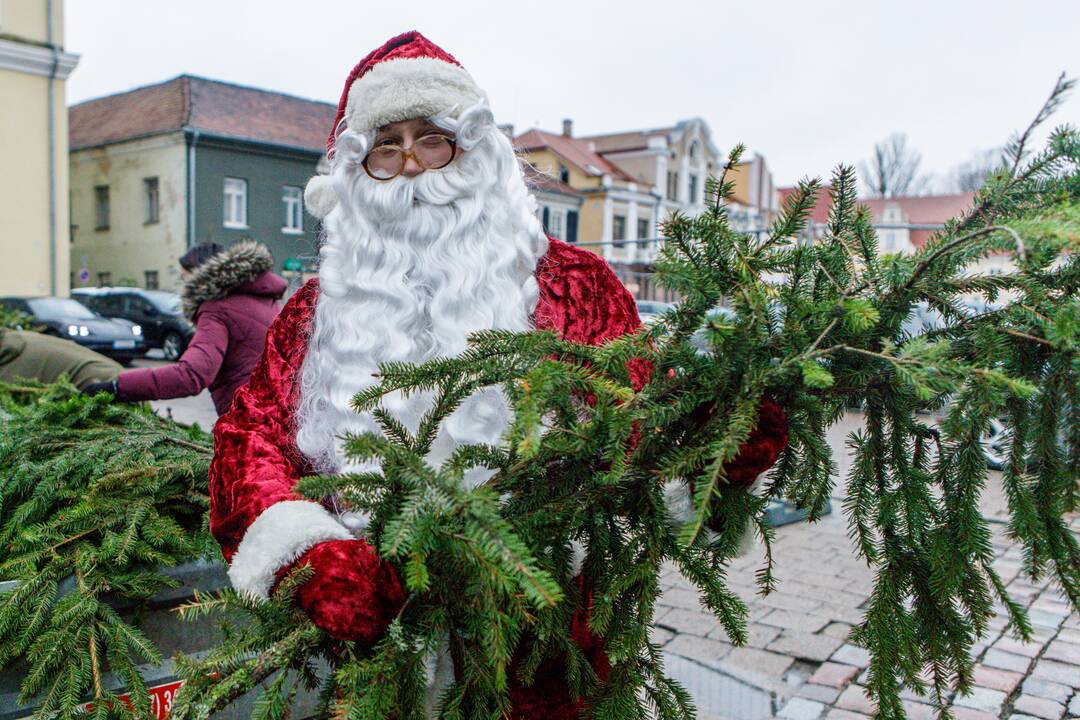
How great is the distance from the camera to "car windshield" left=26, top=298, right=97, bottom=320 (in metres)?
15.2

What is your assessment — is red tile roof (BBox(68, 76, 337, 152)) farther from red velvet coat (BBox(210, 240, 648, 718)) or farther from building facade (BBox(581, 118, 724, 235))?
red velvet coat (BBox(210, 240, 648, 718))

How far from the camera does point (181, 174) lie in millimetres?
26531

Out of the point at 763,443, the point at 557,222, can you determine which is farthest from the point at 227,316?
the point at 557,222

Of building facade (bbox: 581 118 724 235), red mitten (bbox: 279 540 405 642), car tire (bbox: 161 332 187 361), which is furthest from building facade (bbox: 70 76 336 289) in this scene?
red mitten (bbox: 279 540 405 642)

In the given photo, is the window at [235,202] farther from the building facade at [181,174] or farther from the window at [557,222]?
the window at [557,222]

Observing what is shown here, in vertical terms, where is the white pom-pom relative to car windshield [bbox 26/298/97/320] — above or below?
above

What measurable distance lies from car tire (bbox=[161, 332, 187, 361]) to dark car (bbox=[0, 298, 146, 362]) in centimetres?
141

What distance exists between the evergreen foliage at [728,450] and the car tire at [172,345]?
18.2 m

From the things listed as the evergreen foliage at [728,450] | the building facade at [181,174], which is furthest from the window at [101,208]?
the evergreen foliage at [728,450]

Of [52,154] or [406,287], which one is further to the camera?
[52,154]

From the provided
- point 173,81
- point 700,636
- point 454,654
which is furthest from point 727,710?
point 173,81

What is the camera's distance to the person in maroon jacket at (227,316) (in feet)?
13.2

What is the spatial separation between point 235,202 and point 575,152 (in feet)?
52.3

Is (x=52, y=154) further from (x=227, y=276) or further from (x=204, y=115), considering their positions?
(x=227, y=276)
